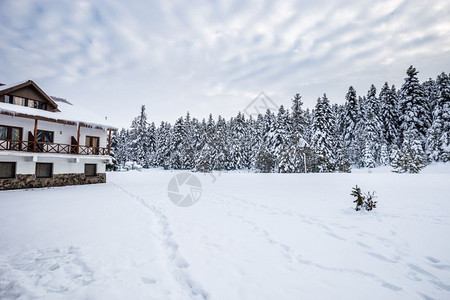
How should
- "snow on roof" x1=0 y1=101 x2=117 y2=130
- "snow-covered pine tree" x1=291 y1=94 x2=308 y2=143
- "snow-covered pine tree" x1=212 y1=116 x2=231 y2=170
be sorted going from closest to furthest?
1. "snow on roof" x1=0 y1=101 x2=117 y2=130
2. "snow-covered pine tree" x1=291 y1=94 x2=308 y2=143
3. "snow-covered pine tree" x1=212 y1=116 x2=231 y2=170

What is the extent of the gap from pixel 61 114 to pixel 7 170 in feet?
18.9

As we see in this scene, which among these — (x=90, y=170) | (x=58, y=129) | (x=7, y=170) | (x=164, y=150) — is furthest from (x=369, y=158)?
(x=7, y=170)

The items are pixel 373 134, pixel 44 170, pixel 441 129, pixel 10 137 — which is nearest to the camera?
pixel 10 137

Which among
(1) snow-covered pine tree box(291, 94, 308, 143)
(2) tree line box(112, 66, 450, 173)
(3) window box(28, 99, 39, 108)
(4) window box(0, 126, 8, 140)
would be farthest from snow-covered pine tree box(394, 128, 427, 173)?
(4) window box(0, 126, 8, 140)

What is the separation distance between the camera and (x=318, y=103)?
3597 centimetres

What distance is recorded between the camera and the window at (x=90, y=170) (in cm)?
2075

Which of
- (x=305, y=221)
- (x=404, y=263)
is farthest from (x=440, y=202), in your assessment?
(x=404, y=263)

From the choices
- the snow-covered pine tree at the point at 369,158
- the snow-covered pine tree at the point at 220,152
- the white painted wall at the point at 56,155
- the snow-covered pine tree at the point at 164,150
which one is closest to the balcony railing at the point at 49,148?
the white painted wall at the point at 56,155

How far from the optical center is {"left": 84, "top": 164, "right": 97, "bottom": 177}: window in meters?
20.8

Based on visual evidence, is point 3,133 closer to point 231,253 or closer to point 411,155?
point 231,253

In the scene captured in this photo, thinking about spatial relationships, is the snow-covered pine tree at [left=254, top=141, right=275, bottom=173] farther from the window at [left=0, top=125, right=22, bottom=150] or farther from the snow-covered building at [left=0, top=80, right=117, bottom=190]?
the window at [left=0, top=125, right=22, bottom=150]

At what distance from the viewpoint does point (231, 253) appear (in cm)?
491

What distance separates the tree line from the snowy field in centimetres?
2075

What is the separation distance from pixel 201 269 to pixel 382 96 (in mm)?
52386
